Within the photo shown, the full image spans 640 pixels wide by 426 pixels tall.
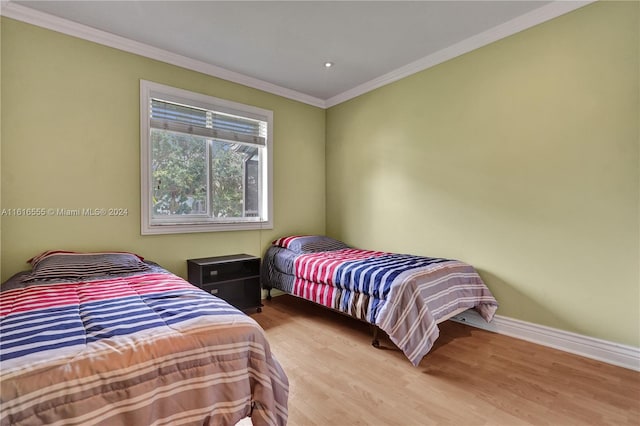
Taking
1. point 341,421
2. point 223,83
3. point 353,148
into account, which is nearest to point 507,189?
point 353,148

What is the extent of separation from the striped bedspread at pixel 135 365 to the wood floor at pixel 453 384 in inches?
21.6

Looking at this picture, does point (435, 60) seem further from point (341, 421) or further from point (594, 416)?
point (341, 421)

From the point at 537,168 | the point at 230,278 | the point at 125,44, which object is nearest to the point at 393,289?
the point at 537,168

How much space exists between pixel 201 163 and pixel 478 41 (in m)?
3.02

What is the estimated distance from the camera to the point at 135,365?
1.09 m

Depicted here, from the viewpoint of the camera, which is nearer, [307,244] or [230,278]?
[230,278]

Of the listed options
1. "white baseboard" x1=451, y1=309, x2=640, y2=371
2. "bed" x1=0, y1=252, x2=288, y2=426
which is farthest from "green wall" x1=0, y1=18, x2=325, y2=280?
"white baseboard" x1=451, y1=309, x2=640, y2=371

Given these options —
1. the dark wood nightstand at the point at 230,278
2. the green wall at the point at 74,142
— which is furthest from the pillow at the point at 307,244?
the green wall at the point at 74,142

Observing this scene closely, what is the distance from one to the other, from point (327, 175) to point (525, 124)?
8.14 feet

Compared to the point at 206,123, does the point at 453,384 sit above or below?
below

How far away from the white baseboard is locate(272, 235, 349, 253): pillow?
5.25ft

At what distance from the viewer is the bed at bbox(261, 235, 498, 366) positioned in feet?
7.13

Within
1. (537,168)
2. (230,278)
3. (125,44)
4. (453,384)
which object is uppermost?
(125,44)

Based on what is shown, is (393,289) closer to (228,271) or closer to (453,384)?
(453,384)
